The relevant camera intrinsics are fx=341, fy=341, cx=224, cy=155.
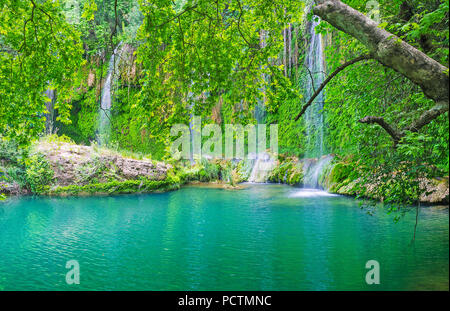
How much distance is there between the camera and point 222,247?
6.53 m

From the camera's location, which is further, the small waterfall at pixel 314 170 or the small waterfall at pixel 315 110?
the small waterfall at pixel 315 110

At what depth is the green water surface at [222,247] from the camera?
489cm

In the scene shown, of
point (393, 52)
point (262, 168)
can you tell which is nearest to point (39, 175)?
point (262, 168)

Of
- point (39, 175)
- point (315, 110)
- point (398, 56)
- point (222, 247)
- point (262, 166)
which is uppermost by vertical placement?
point (315, 110)

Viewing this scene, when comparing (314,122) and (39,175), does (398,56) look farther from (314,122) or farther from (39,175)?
(314,122)

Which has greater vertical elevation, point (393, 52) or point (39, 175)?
point (393, 52)

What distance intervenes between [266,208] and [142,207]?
3991 millimetres

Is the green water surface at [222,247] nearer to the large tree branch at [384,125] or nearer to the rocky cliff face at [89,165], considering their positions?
the large tree branch at [384,125]

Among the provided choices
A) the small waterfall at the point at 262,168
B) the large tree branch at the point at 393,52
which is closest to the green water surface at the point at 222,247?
the large tree branch at the point at 393,52

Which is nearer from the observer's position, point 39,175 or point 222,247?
point 222,247

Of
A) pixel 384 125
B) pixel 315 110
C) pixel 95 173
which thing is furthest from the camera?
pixel 315 110

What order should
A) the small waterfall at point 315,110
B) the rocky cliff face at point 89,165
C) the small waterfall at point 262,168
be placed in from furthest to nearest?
the small waterfall at point 262,168 → the small waterfall at point 315,110 → the rocky cliff face at point 89,165
